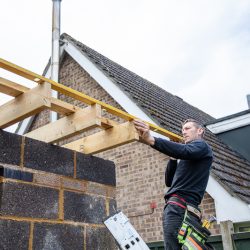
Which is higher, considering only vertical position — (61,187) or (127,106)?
(127,106)

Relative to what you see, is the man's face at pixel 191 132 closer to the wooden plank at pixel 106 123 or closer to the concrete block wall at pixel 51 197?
the wooden plank at pixel 106 123

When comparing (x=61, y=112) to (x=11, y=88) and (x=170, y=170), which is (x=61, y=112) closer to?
(x=11, y=88)

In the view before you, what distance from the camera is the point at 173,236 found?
9.24 ft

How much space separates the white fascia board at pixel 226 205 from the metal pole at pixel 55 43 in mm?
4210

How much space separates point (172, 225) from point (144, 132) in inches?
29.0

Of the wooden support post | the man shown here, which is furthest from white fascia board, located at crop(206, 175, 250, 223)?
the man

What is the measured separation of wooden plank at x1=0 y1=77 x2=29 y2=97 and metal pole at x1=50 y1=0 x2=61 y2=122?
5856 millimetres

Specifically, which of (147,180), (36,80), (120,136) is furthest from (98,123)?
(147,180)

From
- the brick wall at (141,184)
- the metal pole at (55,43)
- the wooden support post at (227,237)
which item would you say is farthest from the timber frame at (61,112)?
the metal pole at (55,43)

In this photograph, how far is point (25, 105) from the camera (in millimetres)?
2699

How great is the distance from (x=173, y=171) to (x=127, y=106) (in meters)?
3.97

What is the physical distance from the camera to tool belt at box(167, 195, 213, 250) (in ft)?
9.15

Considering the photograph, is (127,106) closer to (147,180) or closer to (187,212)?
(147,180)

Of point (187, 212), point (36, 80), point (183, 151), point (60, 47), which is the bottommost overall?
point (187, 212)
